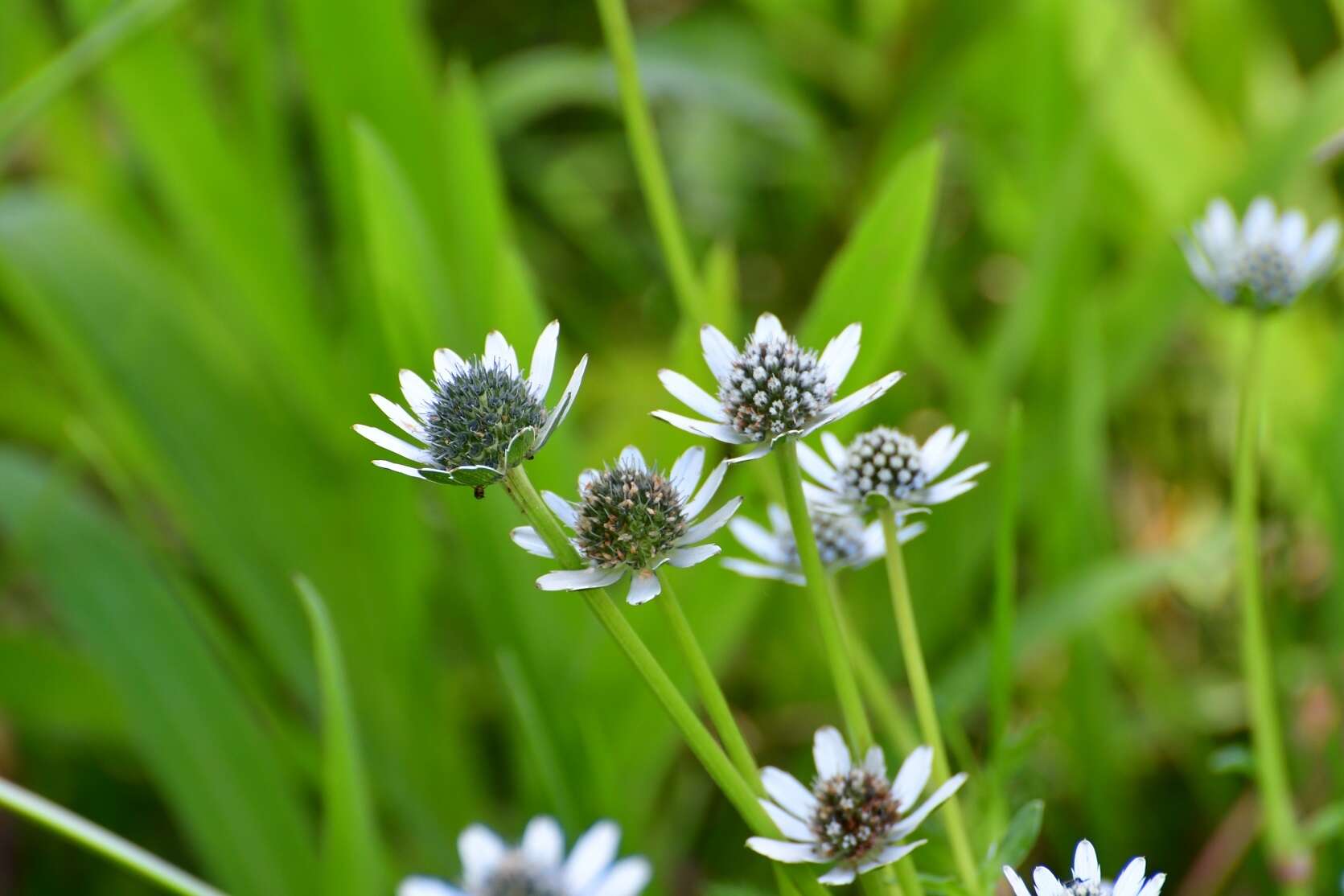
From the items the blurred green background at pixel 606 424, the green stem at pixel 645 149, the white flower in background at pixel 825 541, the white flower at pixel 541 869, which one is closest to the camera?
the white flower at pixel 541 869

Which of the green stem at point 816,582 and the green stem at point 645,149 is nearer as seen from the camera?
the green stem at point 816,582

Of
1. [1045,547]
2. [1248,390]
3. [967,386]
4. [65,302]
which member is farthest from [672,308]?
[1248,390]

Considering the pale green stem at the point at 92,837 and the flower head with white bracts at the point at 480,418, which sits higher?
the flower head with white bracts at the point at 480,418

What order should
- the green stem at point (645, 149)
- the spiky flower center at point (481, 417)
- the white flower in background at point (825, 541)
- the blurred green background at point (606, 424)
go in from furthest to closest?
the blurred green background at point (606, 424) < the green stem at point (645, 149) < the white flower in background at point (825, 541) < the spiky flower center at point (481, 417)

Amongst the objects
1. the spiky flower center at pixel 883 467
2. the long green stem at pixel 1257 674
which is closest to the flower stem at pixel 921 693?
the spiky flower center at pixel 883 467

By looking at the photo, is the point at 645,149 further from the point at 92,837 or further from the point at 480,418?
the point at 92,837

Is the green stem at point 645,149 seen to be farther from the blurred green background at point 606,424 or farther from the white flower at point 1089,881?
the white flower at point 1089,881

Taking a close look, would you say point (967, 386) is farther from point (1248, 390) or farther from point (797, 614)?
point (1248, 390)
